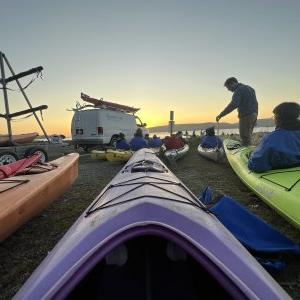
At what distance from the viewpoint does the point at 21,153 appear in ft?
33.9

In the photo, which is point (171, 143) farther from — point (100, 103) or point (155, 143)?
point (100, 103)

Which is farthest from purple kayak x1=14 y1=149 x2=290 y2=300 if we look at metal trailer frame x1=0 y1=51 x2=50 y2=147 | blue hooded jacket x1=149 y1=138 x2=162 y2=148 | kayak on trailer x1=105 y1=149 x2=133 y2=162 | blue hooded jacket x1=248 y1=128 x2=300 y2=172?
blue hooded jacket x1=149 y1=138 x2=162 y2=148

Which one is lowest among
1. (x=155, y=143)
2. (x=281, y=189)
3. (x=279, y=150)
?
(x=155, y=143)

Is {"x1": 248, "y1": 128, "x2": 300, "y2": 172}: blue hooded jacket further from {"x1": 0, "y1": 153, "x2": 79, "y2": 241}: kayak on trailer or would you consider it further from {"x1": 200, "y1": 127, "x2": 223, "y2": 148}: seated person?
{"x1": 200, "y1": 127, "x2": 223, "y2": 148}: seated person

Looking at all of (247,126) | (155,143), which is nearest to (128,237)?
(247,126)

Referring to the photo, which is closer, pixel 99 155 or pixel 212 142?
pixel 99 155

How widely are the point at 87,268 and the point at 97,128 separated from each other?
53.5 feet

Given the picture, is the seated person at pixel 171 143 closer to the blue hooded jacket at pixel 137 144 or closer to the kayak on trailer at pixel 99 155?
the blue hooded jacket at pixel 137 144

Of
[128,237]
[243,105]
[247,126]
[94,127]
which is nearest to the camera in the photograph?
[128,237]

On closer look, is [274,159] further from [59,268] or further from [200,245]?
[59,268]

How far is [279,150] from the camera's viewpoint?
5.34 meters

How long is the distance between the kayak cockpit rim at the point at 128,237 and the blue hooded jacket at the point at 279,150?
3772 mm

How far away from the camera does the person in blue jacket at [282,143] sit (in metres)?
5.31

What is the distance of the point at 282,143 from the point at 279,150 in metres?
0.14
